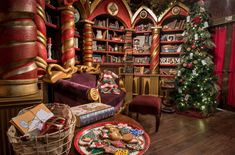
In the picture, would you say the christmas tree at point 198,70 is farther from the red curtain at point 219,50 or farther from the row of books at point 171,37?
the row of books at point 171,37

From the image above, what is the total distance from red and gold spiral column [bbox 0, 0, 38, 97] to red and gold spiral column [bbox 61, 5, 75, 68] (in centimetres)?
150

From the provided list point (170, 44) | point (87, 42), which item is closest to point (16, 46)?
point (87, 42)

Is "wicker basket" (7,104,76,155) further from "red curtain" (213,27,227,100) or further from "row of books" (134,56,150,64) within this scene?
"row of books" (134,56,150,64)

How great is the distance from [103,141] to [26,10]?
3.79 feet

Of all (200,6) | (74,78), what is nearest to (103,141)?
(74,78)

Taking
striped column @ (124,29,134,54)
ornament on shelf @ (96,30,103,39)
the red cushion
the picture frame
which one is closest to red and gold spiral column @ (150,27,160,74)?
the picture frame

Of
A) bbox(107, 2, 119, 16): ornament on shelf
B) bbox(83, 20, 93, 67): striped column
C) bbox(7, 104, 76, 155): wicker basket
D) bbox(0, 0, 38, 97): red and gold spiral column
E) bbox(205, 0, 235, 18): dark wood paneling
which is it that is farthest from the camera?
bbox(107, 2, 119, 16): ornament on shelf

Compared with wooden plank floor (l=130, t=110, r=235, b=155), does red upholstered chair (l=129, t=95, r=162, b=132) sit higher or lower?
higher

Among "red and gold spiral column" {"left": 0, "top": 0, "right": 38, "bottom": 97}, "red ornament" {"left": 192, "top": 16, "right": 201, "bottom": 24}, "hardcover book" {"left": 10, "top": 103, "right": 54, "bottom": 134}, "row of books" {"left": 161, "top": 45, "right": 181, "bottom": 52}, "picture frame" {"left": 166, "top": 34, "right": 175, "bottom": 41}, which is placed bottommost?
"hardcover book" {"left": 10, "top": 103, "right": 54, "bottom": 134}

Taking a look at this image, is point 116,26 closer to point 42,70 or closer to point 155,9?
point 155,9

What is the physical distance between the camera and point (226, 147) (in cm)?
189

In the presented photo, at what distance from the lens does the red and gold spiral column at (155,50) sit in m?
4.36

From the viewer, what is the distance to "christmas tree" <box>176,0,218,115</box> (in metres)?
3.11

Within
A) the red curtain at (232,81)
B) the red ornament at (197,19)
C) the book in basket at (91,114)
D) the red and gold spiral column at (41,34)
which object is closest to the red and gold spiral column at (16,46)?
the book in basket at (91,114)
